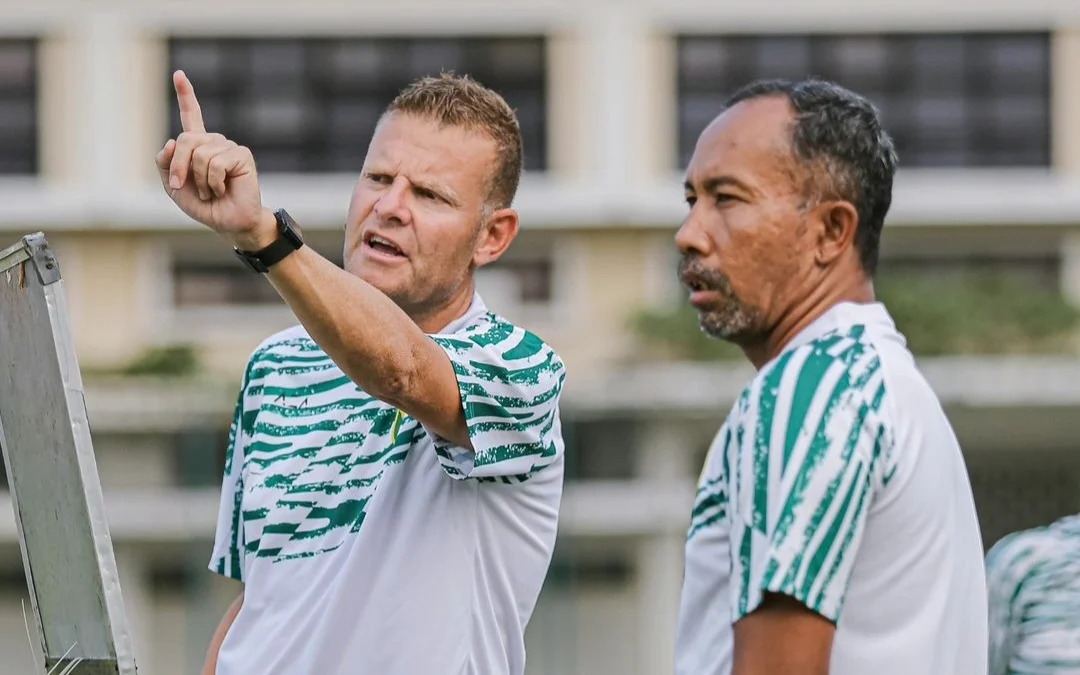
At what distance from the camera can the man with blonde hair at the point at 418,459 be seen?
2.72 meters

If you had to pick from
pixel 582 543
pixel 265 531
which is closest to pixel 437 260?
pixel 265 531

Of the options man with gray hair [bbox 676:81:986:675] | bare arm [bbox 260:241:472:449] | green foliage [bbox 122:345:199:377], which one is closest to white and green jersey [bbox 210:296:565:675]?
bare arm [bbox 260:241:472:449]

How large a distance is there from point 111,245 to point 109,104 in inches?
83.5

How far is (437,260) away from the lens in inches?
115

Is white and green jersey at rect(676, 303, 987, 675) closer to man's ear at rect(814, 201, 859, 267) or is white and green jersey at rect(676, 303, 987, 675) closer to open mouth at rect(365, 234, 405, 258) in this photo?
man's ear at rect(814, 201, 859, 267)

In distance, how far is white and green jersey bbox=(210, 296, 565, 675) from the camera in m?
2.76

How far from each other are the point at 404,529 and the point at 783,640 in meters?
0.77

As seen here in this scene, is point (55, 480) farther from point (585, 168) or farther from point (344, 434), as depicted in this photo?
point (585, 168)

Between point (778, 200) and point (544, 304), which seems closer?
point (778, 200)

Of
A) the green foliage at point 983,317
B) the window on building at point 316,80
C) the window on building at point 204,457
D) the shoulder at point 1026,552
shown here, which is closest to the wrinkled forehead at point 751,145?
the shoulder at point 1026,552

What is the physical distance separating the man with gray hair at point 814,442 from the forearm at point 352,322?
1.42 ft

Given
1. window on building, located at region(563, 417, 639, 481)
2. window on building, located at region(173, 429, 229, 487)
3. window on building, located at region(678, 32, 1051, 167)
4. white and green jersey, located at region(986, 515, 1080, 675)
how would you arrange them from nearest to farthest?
white and green jersey, located at region(986, 515, 1080, 675)
window on building, located at region(173, 429, 229, 487)
window on building, located at region(563, 417, 639, 481)
window on building, located at region(678, 32, 1051, 167)

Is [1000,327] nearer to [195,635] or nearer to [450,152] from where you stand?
[195,635]

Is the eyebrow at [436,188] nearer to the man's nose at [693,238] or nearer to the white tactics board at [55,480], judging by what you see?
the man's nose at [693,238]
